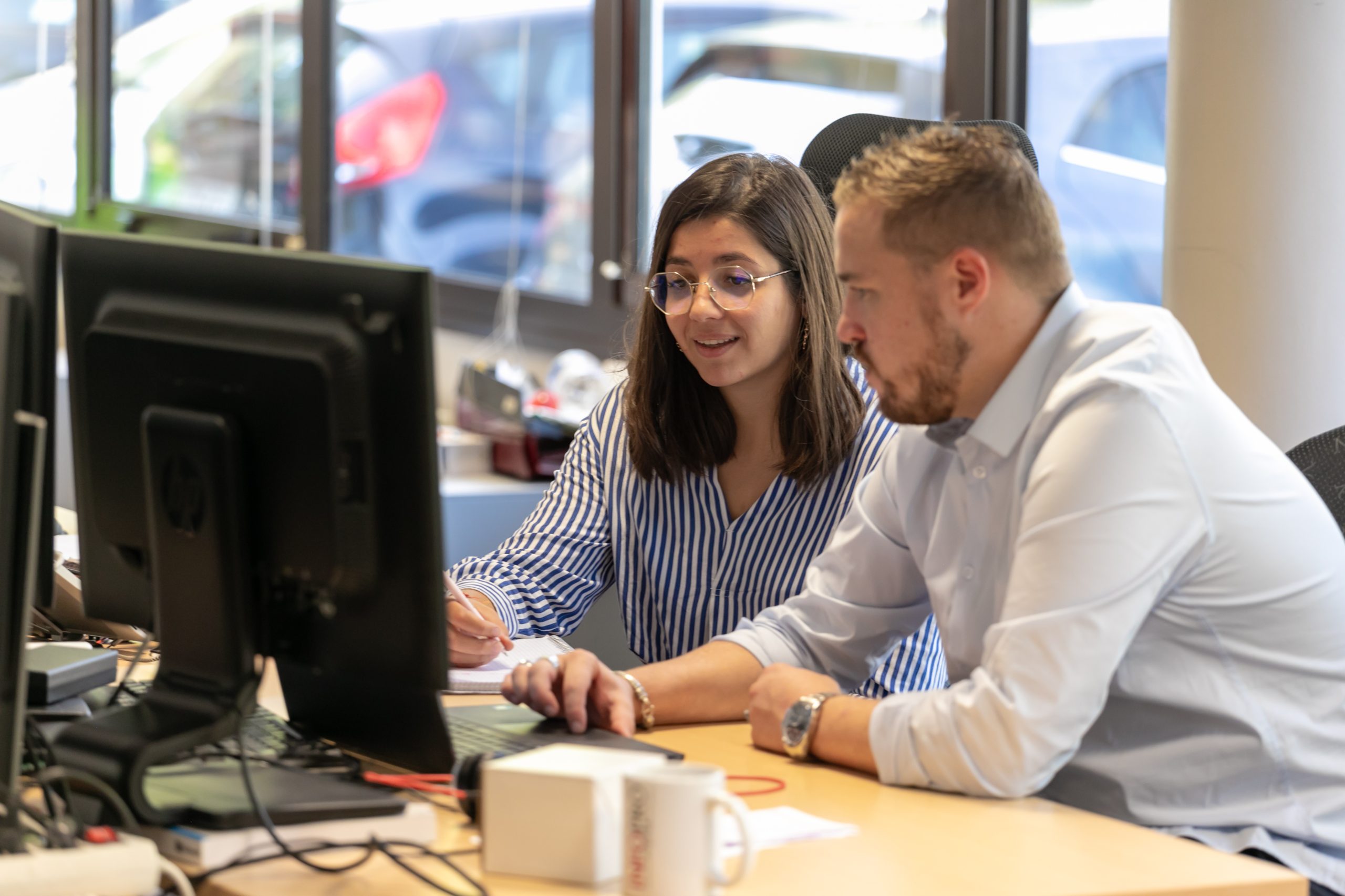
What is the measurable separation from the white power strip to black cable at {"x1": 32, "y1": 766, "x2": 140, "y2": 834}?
54 millimetres

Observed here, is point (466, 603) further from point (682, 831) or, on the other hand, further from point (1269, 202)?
point (1269, 202)

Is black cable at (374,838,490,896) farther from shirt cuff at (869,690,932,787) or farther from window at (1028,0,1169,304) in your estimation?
window at (1028,0,1169,304)

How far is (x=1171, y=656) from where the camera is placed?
138 cm

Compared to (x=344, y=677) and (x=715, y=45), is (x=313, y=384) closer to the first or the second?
(x=344, y=677)

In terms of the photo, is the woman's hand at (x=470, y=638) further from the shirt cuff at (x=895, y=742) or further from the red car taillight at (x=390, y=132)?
the red car taillight at (x=390, y=132)

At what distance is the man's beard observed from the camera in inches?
56.1

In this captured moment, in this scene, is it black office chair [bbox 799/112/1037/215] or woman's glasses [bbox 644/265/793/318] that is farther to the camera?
black office chair [bbox 799/112/1037/215]

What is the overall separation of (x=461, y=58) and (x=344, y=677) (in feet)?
10.9

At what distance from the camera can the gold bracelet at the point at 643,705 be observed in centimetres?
154

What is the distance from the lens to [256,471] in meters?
1.20

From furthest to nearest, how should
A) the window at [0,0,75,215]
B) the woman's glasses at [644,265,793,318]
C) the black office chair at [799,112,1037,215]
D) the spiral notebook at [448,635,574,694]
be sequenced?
the window at [0,0,75,215] → the black office chair at [799,112,1037,215] → the woman's glasses at [644,265,793,318] → the spiral notebook at [448,635,574,694]

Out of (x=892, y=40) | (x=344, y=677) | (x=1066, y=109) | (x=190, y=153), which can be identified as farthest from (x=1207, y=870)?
(x=190, y=153)

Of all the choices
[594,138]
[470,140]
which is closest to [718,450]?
[594,138]

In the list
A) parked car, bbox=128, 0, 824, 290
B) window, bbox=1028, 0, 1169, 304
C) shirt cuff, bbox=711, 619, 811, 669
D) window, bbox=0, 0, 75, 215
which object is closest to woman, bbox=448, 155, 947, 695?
shirt cuff, bbox=711, 619, 811, 669
